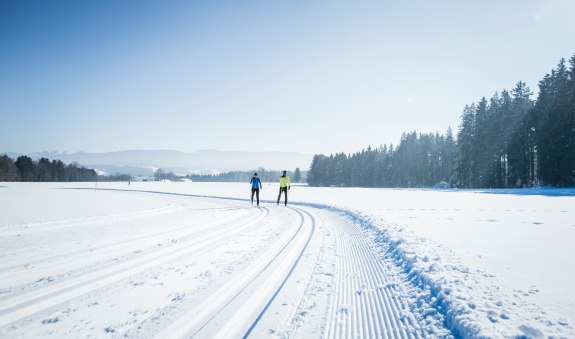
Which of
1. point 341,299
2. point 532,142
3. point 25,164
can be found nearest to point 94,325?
point 341,299

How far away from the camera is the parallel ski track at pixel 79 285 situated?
3.20 m

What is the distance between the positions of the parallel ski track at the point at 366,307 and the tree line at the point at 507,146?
1638 inches

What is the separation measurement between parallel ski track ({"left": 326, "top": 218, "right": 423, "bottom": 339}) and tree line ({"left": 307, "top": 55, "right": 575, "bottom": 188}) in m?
41.6

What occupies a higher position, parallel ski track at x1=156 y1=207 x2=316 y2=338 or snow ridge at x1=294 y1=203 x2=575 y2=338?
snow ridge at x1=294 y1=203 x2=575 y2=338

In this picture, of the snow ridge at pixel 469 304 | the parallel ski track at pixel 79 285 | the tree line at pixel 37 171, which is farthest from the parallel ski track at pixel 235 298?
the tree line at pixel 37 171

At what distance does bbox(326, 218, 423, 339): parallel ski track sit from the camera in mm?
2896

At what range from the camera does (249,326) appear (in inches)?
114

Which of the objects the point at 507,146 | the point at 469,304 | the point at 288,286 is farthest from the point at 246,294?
the point at 507,146

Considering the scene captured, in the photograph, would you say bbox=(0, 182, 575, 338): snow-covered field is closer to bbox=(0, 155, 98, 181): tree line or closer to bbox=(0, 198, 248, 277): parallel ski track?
bbox=(0, 198, 248, 277): parallel ski track

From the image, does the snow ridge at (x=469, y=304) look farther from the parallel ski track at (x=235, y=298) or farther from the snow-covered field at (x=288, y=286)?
the parallel ski track at (x=235, y=298)

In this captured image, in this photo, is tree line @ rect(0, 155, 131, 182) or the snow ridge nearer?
the snow ridge

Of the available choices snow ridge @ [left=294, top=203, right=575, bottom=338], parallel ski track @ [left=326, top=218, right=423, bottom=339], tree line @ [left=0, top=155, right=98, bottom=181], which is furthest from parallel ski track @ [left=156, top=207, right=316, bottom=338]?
tree line @ [left=0, top=155, right=98, bottom=181]

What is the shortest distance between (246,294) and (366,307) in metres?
1.48

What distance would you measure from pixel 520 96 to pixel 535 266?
178ft
